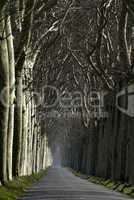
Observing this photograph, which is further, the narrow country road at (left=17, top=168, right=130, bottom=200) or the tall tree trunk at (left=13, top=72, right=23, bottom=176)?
the tall tree trunk at (left=13, top=72, right=23, bottom=176)

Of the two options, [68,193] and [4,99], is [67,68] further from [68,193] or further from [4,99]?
[68,193]

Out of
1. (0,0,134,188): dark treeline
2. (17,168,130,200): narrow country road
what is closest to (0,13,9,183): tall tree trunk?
(0,0,134,188): dark treeline

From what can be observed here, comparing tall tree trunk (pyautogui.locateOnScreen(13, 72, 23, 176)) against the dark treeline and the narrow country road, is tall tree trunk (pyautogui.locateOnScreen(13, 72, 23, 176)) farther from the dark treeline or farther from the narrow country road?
the narrow country road

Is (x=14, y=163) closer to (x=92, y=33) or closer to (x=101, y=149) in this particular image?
(x=92, y=33)

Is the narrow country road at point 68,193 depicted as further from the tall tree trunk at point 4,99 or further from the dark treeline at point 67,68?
the tall tree trunk at point 4,99

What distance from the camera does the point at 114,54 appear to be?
3900 centimetres

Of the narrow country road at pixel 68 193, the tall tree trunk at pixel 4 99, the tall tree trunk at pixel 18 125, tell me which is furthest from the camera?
the tall tree trunk at pixel 18 125

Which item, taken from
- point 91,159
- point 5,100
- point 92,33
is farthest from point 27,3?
point 91,159

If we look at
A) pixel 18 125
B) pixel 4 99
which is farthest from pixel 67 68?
pixel 4 99

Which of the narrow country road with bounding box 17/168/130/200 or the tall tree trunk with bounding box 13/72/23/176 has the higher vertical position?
the tall tree trunk with bounding box 13/72/23/176

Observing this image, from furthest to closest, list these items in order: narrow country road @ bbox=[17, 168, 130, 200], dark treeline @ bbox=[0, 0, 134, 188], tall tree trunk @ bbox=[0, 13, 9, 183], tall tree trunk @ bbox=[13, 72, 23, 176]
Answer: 1. tall tree trunk @ bbox=[13, 72, 23, 176]
2. dark treeline @ bbox=[0, 0, 134, 188]
3. tall tree trunk @ bbox=[0, 13, 9, 183]
4. narrow country road @ bbox=[17, 168, 130, 200]

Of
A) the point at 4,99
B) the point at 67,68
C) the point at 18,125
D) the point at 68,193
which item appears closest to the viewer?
the point at 68,193

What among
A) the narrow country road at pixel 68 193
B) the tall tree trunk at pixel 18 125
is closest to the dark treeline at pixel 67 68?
the tall tree trunk at pixel 18 125

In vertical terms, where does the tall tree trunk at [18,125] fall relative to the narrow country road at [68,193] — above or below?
above
